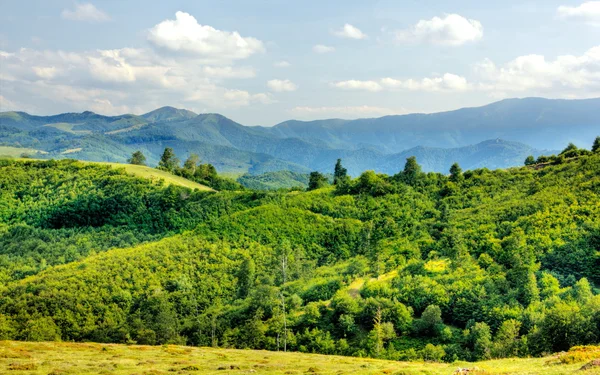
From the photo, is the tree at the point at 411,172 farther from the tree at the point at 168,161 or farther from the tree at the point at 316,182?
the tree at the point at 168,161

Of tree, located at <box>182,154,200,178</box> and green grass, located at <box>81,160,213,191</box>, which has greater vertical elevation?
tree, located at <box>182,154,200,178</box>

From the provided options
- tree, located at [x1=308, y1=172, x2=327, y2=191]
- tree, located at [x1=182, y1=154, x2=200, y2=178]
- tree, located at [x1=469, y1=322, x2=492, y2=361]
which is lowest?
tree, located at [x1=469, y1=322, x2=492, y2=361]

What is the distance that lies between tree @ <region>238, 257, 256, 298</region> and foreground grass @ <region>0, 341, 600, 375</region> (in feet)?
94.7

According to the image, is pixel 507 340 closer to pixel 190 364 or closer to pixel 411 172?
pixel 190 364

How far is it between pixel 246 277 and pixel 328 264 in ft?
53.9

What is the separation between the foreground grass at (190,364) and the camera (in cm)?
2842

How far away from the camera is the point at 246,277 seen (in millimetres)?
73188

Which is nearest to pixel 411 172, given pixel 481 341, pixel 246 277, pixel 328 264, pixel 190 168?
pixel 328 264

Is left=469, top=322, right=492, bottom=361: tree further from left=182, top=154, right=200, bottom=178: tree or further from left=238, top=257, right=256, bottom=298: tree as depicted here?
left=182, top=154, right=200, bottom=178: tree

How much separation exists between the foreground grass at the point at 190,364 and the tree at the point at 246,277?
28.9 metres

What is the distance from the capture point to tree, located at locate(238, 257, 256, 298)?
72200 mm

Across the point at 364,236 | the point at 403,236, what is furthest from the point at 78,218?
the point at 403,236

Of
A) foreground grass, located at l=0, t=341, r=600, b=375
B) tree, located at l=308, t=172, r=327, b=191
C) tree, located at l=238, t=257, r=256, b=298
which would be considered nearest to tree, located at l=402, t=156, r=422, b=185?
tree, located at l=308, t=172, r=327, b=191

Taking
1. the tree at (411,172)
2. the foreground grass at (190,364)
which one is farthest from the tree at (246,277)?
the tree at (411,172)
